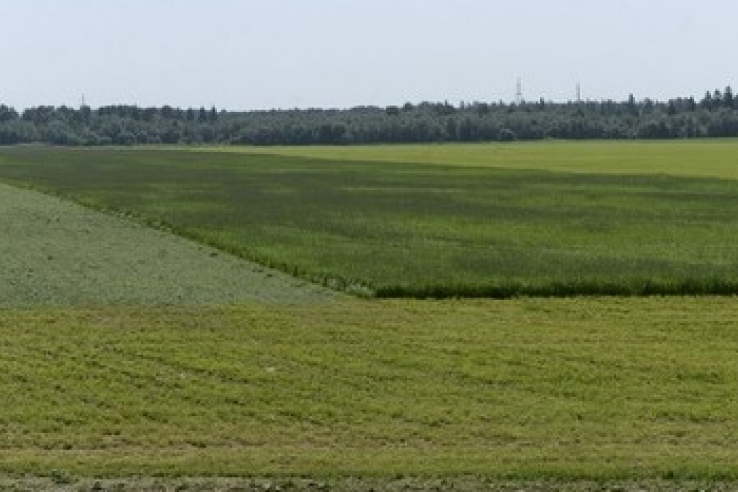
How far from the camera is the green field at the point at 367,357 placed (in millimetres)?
13430

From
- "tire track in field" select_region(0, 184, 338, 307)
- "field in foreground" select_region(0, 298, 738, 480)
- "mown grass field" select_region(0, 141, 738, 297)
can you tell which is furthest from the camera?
"mown grass field" select_region(0, 141, 738, 297)

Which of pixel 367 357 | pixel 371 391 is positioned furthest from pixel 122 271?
pixel 371 391

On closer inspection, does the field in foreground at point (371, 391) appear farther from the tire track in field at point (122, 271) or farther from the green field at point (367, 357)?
the tire track in field at point (122, 271)

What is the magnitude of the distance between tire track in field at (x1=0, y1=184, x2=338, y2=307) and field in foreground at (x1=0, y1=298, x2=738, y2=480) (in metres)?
2.04

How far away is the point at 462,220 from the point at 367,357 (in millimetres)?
30118

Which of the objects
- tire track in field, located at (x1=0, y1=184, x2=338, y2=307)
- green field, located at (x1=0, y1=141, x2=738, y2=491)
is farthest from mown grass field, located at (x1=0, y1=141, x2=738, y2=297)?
tire track in field, located at (x1=0, y1=184, x2=338, y2=307)

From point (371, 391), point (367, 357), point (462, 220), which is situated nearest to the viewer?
point (371, 391)

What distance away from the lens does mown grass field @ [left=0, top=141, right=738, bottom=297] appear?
31172mm

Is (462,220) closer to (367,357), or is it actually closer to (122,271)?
(122,271)

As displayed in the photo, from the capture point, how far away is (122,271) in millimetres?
32531

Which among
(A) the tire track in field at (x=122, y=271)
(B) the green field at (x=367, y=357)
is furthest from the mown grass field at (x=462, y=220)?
(A) the tire track in field at (x=122, y=271)

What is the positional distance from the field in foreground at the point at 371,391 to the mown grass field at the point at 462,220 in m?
5.20

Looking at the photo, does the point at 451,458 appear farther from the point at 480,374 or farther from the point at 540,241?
the point at 540,241

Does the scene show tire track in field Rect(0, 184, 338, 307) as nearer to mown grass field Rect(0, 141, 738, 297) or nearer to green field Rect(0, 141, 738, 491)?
green field Rect(0, 141, 738, 491)
